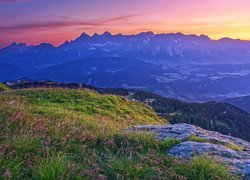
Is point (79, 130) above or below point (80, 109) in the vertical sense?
above

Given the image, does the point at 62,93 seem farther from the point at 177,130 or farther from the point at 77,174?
the point at 77,174

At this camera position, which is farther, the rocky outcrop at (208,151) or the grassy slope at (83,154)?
the rocky outcrop at (208,151)

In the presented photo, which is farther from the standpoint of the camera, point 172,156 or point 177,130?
point 177,130

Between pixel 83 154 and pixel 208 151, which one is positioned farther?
pixel 208 151

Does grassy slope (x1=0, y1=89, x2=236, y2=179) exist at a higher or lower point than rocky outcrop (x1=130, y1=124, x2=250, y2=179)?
higher

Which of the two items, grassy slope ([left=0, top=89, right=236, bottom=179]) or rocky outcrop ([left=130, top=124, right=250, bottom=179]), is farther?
rocky outcrop ([left=130, top=124, right=250, bottom=179])

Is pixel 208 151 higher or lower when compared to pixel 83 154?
lower

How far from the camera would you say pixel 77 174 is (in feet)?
26.8

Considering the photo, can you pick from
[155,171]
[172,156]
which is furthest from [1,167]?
[172,156]

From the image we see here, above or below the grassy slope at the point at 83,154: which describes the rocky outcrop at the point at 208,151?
below

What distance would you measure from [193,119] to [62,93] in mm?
118840

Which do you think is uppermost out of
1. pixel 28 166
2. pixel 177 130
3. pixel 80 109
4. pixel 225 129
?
pixel 28 166

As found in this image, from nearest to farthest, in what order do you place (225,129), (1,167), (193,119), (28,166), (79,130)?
(1,167) < (28,166) < (79,130) < (193,119) < (225,129)

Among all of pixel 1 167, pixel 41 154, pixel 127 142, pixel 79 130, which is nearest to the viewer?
pixel 1 167
